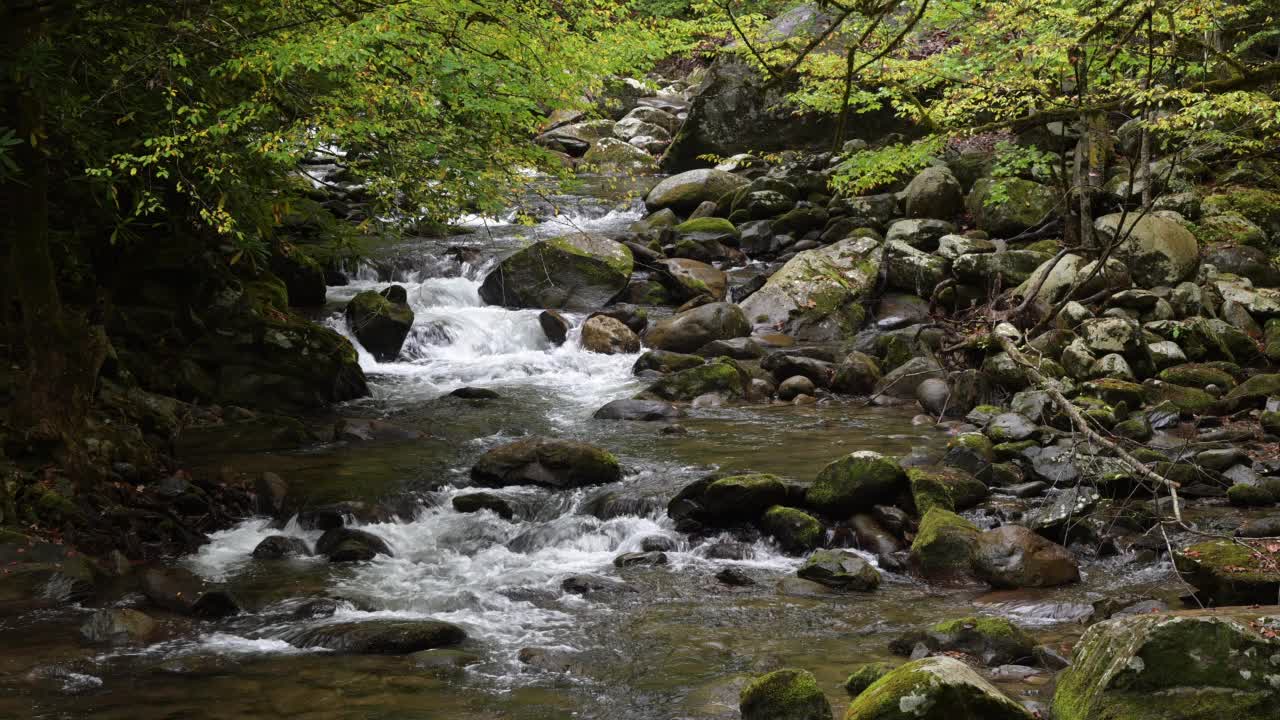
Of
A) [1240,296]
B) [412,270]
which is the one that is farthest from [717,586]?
[412,270]

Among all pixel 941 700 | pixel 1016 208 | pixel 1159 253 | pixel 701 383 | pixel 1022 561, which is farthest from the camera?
pixel 1016 208

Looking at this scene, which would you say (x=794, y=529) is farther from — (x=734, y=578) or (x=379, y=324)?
(x=379, y=324)

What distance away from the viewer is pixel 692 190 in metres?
23.2

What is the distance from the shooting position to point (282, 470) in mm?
10297

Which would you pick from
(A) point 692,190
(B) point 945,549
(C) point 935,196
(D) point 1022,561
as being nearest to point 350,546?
(B) point 945,549

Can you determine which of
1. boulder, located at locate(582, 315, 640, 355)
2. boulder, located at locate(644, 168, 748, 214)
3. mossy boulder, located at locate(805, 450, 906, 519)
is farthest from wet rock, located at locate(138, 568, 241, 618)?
boulder, located at locate(644, 168, 748, 214)

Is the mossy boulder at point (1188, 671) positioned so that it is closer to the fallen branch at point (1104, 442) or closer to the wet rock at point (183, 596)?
the fallen branch at point (1104, 442)

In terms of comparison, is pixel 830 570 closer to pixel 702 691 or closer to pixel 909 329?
pixel 702 691

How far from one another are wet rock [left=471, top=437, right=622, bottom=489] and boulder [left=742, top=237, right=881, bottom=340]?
7356 millimetres

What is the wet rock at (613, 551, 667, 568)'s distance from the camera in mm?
8188

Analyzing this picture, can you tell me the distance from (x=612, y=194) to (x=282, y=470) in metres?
15.4

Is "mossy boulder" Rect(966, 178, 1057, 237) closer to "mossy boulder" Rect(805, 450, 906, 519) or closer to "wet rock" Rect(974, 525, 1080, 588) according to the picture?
"mossy boulder" Rect(805, 450, 906, 519)

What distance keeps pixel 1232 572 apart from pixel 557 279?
1333 cm

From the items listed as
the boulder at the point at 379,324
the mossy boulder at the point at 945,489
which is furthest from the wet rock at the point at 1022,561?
the boulder at the point at 379,324
